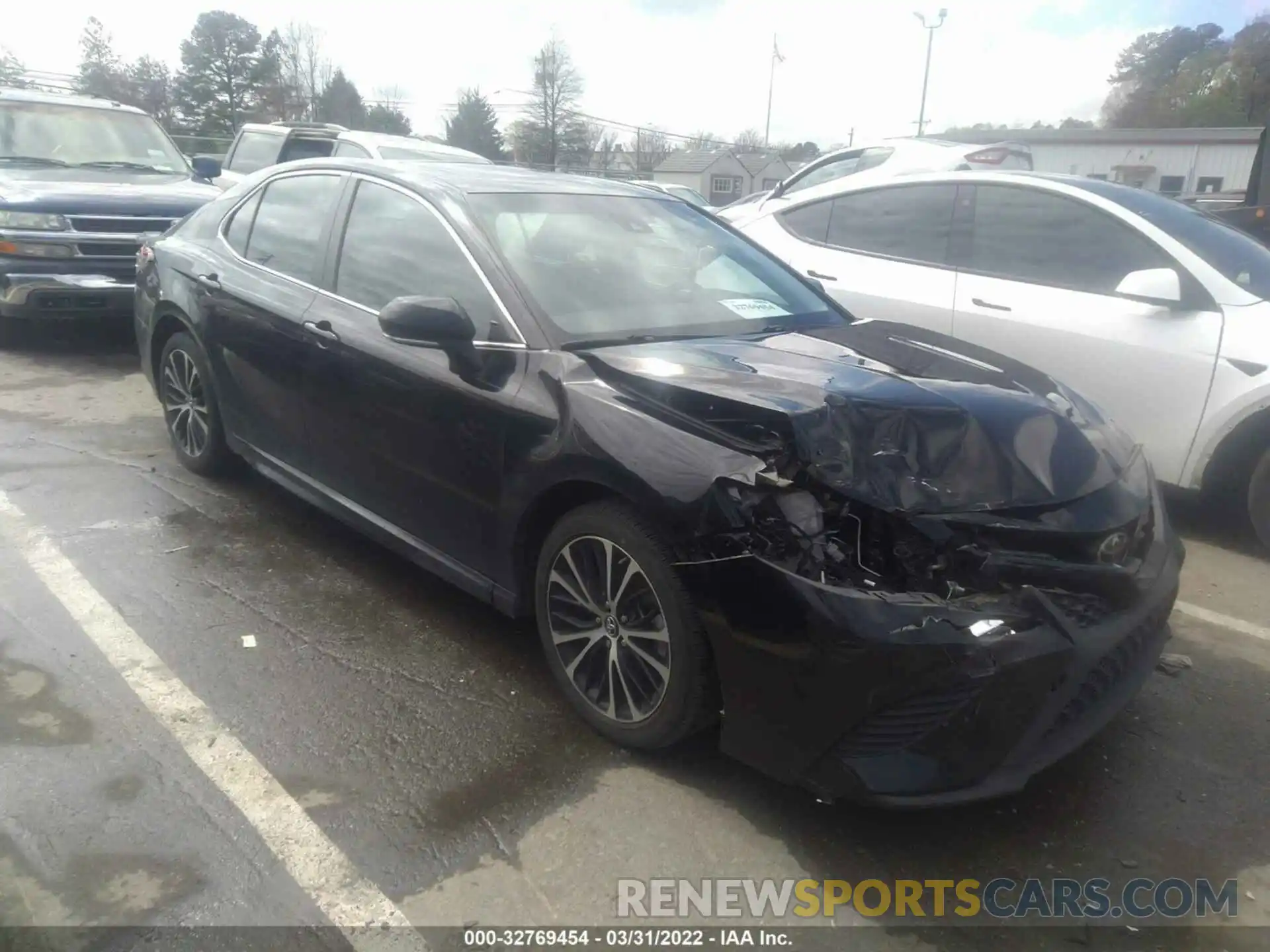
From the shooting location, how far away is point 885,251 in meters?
5.80

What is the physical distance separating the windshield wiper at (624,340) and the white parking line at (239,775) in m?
1.58

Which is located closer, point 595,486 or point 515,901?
point 515,901

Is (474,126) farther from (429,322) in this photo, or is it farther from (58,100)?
(429,322)

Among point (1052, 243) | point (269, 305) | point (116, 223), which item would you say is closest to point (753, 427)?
point (269, 305)

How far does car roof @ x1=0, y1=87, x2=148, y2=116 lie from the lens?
887cm

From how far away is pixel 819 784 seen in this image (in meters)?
2.41

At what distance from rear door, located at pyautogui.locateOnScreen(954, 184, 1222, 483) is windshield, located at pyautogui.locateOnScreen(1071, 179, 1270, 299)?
0.17m

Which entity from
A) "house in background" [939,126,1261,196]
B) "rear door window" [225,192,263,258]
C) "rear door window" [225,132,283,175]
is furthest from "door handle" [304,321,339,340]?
"house in background" [939,126,1261,196]

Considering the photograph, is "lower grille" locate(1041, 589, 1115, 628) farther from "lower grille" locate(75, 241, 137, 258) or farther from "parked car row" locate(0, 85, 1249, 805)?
"lower grille" locate(75, 241, 137, 258)

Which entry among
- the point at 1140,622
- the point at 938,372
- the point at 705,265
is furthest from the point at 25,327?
the point at 1140,622

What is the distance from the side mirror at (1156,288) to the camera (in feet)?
15.0

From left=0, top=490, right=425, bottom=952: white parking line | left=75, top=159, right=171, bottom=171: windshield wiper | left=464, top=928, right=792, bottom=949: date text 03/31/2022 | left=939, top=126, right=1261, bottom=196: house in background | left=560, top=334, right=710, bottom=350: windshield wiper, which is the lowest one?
left=464, top=928, right=792, bottom=949: date text 03/31/2022

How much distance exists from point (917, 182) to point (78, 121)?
775cm

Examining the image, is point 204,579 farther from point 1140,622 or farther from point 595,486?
point 1140,622
